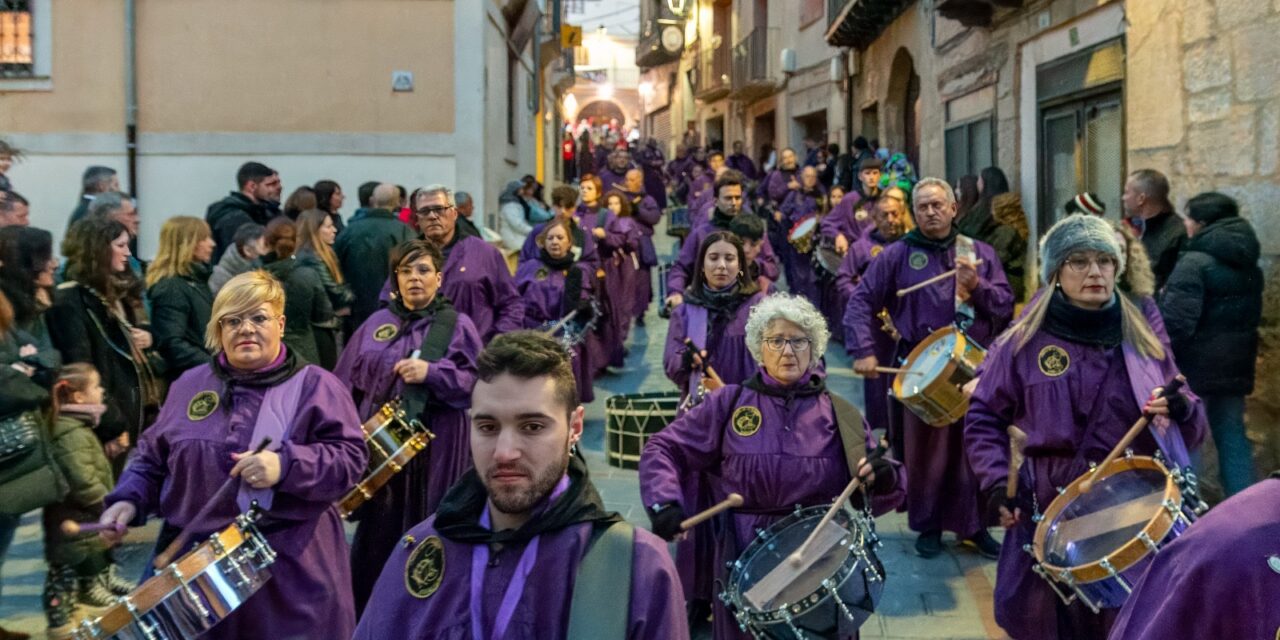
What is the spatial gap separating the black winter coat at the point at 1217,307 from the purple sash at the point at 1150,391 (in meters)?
2.14

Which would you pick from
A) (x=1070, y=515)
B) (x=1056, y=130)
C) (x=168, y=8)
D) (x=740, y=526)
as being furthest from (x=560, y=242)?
(x=1070, y=515)

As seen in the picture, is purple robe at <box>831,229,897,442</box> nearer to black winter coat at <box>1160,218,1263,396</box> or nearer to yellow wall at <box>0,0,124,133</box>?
black winter coat at <box>1160,218,1263,396</box>

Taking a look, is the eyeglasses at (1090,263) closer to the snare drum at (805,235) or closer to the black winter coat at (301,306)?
the black winter coat at (301,306)

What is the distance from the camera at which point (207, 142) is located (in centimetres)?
1423

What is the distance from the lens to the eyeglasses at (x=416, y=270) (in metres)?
6.20

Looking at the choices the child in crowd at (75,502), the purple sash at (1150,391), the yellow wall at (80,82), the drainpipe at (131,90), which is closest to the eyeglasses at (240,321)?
the child in crowd at (75,502)

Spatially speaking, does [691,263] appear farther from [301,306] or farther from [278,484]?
[278,484]

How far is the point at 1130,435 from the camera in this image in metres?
4.50

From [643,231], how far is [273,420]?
12087 millimetres

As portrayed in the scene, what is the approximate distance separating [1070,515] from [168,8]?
12.0 metres

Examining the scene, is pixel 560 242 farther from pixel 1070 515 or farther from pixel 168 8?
pixel 1070 515

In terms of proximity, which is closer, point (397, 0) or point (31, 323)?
point (31, 323)

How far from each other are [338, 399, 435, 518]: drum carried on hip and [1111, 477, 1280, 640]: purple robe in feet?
12.5

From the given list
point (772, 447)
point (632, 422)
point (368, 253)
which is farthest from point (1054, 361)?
point (368, 253)
